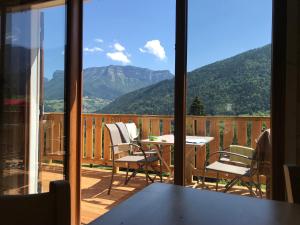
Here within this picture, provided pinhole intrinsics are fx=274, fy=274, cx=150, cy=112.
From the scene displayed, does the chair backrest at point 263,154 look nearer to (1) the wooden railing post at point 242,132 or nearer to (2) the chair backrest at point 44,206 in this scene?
(1) the wooden railing post at point 242,132

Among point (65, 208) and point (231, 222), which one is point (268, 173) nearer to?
point (231, 222)

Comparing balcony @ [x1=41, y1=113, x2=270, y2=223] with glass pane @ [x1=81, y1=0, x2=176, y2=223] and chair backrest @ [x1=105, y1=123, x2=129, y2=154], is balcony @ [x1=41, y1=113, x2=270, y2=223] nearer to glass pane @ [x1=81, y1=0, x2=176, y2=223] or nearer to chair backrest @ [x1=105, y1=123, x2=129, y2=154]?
glass pane @ [x1=81, y1=0, x2=176, y2=223]

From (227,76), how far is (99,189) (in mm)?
2693

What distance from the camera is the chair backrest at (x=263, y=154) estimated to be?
2.02 meters

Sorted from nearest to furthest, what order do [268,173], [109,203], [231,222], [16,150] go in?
[231,222] → [268,173] → [16,150] → [109,203]

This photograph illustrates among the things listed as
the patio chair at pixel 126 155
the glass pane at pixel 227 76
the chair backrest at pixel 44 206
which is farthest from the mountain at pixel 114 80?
the chair backrest at pixel 44 206

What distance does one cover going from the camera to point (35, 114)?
2.62 meters

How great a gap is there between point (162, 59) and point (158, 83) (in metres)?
0.31

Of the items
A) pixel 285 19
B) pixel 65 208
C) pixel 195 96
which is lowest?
pixel 65 208

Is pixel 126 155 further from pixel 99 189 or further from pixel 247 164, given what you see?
pixel 247 164

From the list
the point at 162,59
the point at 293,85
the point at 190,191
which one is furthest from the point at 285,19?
the point at 162,59

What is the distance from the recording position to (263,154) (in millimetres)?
2184

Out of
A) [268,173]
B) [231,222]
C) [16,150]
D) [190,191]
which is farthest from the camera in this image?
[16,150]

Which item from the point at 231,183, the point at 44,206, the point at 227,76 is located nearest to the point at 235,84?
the point at 227,76
